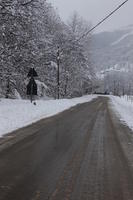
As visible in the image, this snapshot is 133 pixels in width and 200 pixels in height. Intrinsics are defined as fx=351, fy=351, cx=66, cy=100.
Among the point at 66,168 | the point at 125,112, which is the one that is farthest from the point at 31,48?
the point at 66,168

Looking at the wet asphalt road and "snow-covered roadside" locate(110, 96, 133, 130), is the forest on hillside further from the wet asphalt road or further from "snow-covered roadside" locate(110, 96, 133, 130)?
the wet asphalt road

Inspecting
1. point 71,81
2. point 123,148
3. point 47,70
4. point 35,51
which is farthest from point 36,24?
point 71,81

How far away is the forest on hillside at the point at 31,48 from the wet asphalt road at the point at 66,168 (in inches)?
558

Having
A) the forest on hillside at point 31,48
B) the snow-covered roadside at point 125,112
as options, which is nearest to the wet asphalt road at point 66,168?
the snow-covered roadside at point 125,112

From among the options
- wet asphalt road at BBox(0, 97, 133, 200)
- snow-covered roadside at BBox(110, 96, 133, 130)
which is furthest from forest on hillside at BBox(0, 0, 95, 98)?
wet asphalt road at BBox(0, 97, 133, 200)

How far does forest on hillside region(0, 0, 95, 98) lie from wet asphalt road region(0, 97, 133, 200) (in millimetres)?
14166

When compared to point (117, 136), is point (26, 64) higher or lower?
higher

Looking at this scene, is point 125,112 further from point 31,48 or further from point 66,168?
point 66,168

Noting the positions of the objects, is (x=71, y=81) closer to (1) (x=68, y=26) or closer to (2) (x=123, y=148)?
(1) (x=68, y=26)

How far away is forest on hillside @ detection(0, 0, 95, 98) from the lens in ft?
81.7

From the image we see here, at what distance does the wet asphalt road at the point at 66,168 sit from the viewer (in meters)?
5.80

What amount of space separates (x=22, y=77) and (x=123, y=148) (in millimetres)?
23176

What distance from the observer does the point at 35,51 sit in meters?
33.8

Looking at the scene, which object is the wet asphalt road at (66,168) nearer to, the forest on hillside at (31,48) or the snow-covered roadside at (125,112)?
the snow-covered roadside at (125,112)
